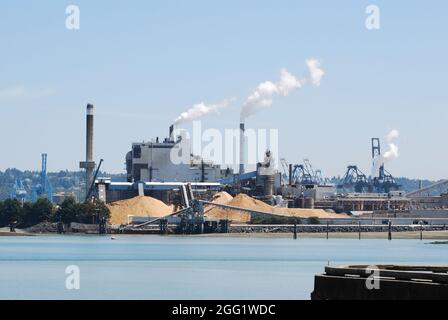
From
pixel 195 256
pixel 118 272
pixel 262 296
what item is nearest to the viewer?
pixel 262 296

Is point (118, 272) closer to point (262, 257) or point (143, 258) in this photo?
point (143, 258)

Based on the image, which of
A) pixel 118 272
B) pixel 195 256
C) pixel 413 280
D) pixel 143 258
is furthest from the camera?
pixel 195 256

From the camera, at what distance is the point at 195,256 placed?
126 metres
